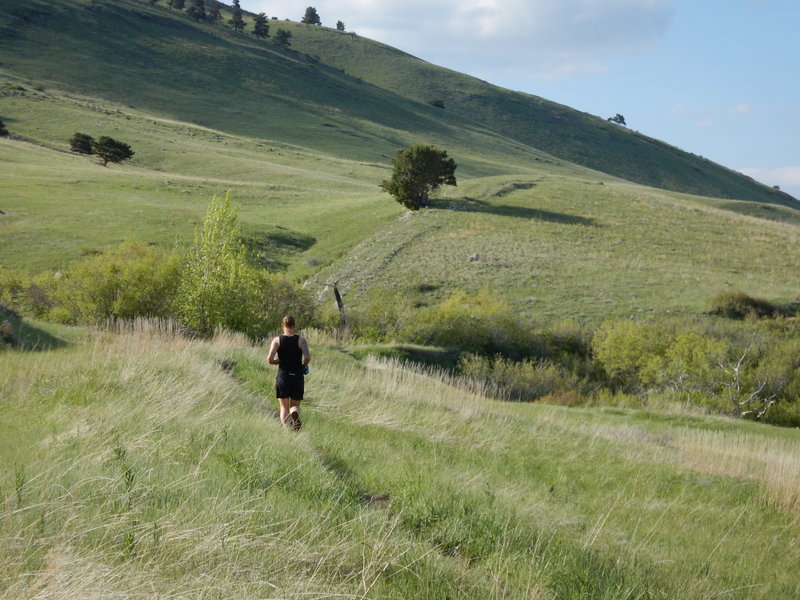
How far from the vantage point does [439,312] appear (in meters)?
34.9

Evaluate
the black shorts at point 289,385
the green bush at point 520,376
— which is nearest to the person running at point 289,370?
the black shorts at point 289,385

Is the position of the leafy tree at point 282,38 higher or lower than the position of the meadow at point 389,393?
higher

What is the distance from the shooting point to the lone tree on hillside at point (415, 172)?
56.1m

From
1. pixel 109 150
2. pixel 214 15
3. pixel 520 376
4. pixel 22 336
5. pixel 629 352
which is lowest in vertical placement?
pixel 520 376

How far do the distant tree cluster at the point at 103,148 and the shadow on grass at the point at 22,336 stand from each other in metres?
56.5

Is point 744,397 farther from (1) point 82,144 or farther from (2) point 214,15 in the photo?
(2) point 214,15

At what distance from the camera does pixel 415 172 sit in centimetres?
5659

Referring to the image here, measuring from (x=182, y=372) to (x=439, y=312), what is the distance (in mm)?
24559

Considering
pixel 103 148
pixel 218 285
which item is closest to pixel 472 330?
pixel 218 285

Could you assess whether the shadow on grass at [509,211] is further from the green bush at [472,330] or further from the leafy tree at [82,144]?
the leafy tree at [82,144]

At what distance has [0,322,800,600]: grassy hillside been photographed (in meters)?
4.75

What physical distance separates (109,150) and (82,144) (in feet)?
16.4

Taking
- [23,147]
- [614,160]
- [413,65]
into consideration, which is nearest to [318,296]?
[23,147]

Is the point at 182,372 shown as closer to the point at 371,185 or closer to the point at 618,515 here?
the point at 618,515
